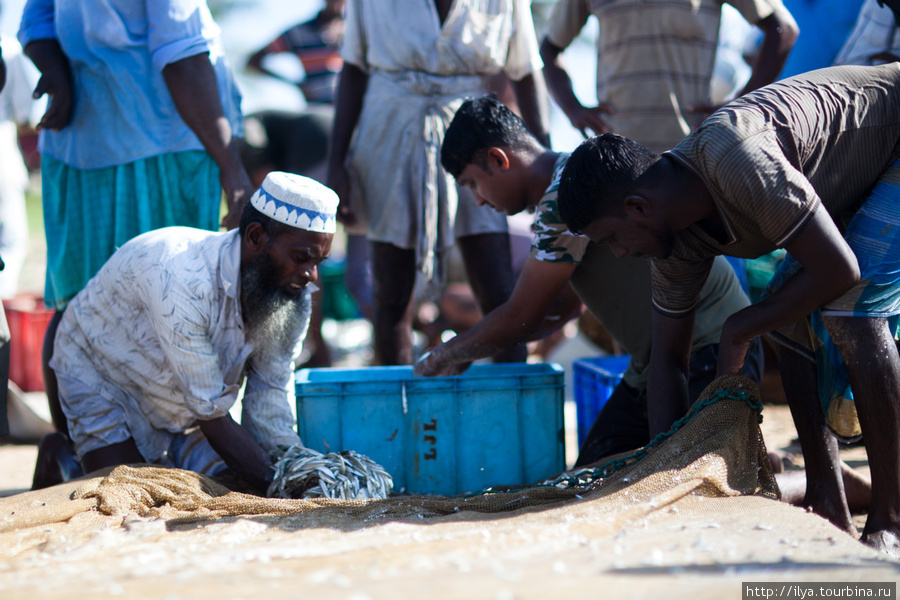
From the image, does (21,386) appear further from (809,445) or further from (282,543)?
(809,445)

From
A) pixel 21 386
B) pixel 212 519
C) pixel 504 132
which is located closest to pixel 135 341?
pixel 212 519

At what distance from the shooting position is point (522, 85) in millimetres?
4270

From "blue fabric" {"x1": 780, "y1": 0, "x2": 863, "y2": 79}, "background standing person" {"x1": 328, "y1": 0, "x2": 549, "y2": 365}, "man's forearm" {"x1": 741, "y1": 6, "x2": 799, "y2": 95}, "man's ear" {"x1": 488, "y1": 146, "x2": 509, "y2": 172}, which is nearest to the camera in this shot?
"man's ear" {"x1": 488, "y1": 146, "x2": 509, "y2": 172}

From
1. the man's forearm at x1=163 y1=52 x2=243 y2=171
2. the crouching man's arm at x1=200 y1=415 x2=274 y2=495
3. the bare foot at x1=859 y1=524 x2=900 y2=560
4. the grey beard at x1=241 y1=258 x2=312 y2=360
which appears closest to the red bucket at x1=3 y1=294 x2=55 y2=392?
the man's forearm at x1=163 y1=52 x2=243 y2=171

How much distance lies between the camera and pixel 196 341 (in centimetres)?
297

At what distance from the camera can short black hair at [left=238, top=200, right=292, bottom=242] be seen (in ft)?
10.0

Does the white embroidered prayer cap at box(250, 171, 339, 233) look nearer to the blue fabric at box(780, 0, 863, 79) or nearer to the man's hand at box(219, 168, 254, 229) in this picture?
the man's hand at box(219, 168, 254, 229)

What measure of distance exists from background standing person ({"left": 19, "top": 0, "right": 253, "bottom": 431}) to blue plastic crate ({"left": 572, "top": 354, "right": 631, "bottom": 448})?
174cm

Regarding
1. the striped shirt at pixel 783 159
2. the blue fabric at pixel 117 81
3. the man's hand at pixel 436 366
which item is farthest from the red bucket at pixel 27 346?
the striped shirt at pixel 783 159

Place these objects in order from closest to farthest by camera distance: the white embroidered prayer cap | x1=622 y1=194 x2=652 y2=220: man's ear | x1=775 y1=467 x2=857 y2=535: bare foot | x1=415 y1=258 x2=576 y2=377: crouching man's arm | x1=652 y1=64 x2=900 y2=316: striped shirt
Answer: x1=652 y1=64 x2=900 y2=316: striped shirt < x1=622 y1=194 x2=652 y2=220: man's ear < x1=775 y1=467 x2=857 y2=535: bare foot < the white embroidered prayer cap < x1=415 y1=258 x2=576 y2=377: crouching man's arm

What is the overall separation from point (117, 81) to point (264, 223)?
3.77 feet

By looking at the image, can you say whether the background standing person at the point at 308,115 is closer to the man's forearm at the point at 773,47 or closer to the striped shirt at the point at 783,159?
the man's forearm at the point at 773,47

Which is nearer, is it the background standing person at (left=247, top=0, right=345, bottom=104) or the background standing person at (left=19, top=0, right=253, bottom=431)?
the background standing person at (left=19, top=0, right=253, bottom=431)

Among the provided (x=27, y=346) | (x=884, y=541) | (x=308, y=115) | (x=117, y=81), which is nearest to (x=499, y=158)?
(x=117, y=81)
